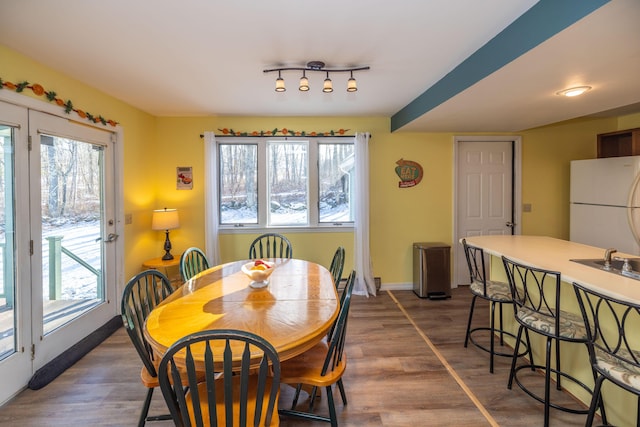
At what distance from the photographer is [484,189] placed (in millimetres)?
4457

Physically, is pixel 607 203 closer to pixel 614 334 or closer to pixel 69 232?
pixel 614 334

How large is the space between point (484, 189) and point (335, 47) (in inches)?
128

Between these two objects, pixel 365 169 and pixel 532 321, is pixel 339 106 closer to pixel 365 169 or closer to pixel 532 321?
pixel 365 169

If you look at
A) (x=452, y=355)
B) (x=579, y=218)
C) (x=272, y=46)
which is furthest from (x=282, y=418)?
(x=579, y=218)

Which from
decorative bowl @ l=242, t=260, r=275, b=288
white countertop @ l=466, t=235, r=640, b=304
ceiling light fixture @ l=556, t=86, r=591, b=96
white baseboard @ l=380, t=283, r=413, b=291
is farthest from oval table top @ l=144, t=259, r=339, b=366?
ceiling light fixture @ l=556, t=86, r=591, b=96

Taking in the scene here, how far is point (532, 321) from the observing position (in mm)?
1970

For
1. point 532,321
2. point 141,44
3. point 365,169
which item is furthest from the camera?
point 365,169

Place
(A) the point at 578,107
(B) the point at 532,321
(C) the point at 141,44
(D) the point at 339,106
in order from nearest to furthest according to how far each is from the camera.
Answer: (B) the point at 532,321 < (C) the point at 141,44 < (A) the point at 578,107 < (D) the point at 339,106

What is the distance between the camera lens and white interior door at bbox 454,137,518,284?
4.43 metres

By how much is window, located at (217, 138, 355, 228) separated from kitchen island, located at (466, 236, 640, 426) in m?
2.04

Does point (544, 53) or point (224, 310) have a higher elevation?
point (544, 53)

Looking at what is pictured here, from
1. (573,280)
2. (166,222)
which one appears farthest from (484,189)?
(166,222)

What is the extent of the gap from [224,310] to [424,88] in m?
2.72

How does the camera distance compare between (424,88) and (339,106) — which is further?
(339,106)
